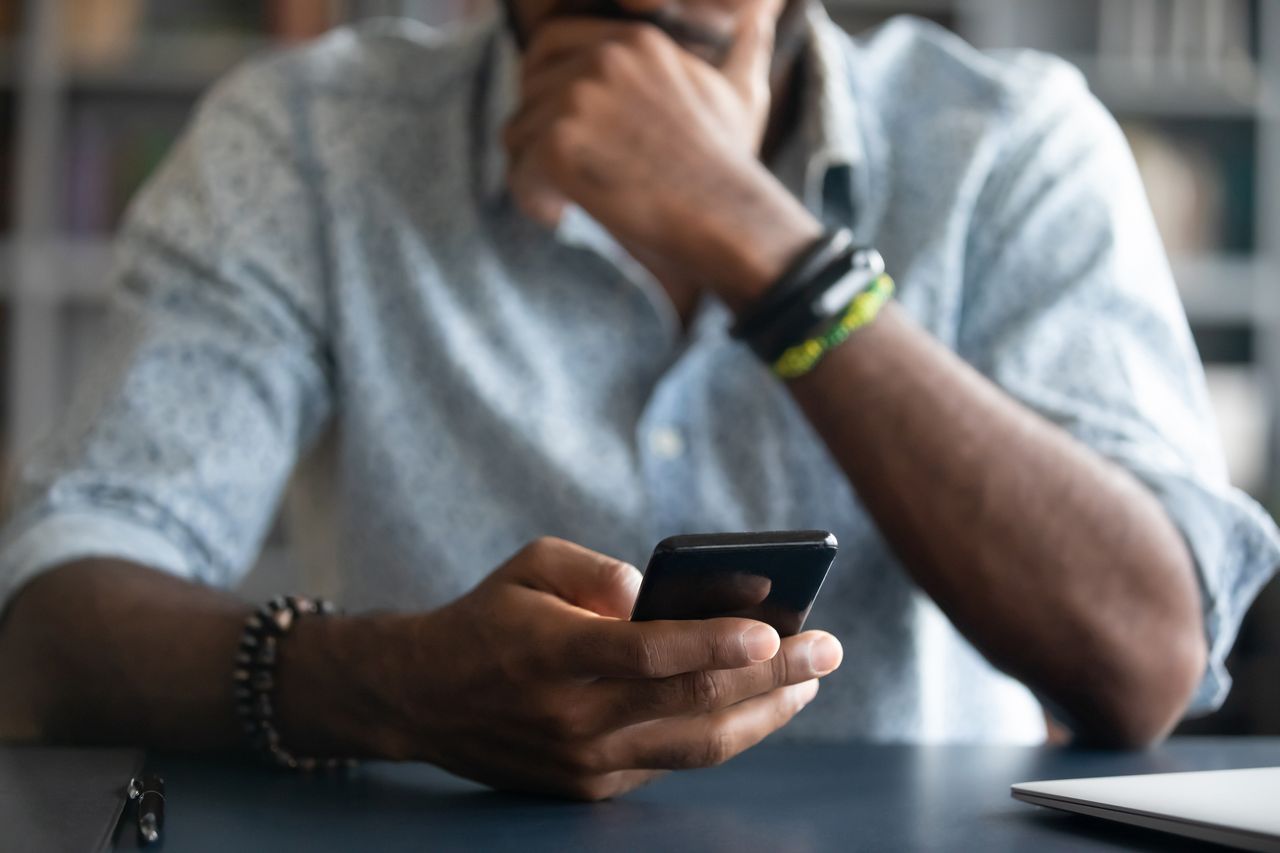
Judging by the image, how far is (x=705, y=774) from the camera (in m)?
0.63

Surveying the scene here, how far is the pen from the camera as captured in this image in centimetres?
47

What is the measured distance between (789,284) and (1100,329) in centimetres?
26

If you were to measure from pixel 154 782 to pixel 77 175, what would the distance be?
2.22 metres

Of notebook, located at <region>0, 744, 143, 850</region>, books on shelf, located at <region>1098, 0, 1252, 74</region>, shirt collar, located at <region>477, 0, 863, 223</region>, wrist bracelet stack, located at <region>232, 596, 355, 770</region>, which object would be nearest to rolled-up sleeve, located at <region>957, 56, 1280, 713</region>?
shirt collar, located at <region>477, 0, 863, 223</region>

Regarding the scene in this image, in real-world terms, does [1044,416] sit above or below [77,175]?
below

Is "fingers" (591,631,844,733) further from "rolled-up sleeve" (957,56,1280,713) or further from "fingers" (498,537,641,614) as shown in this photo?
"rolled-up sleeve" (957,56,1280,713)

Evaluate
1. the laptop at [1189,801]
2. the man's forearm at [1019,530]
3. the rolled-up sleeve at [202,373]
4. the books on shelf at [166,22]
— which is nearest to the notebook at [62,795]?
the rolled-up sleeve at [202,373]

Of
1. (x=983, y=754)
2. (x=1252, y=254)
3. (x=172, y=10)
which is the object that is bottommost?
(x=983, y=754)

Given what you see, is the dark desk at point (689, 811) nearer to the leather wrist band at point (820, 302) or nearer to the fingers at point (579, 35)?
the leather wrist band at point (820, 302)

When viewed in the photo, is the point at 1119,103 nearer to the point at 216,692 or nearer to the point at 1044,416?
the point at 1044,416

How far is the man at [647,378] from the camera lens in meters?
0.78

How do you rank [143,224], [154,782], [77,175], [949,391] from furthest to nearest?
[77,175] → [143,224] → [949,391] → [154,782]

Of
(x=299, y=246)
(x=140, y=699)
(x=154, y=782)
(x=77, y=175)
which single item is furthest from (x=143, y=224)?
(x=77, y=175)

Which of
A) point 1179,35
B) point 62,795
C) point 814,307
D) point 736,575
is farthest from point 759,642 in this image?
point 1179,35
